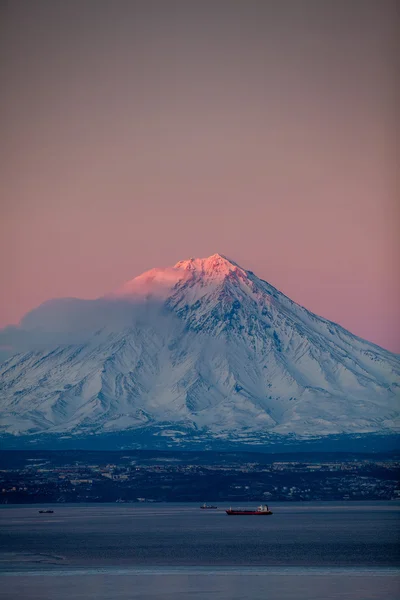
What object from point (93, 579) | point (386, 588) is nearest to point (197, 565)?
point (93, 579)

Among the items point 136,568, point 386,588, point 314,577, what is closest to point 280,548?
point 136,568

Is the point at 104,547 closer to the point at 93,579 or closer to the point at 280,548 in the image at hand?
the point at 280,548

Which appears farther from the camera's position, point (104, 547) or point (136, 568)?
point (104, 547)

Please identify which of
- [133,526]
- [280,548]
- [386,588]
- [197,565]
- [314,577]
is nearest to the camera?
[386,588]

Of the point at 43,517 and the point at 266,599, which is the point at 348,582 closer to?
the point at 266,599

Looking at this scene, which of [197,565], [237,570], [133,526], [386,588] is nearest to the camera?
[386,588]

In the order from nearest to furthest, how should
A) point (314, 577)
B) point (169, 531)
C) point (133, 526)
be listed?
1. point (314, 577)
2. point (169, 531)
3. point (133, 526)

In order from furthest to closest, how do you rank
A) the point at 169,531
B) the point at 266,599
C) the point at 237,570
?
the point at 169,531, the point at 237,570, the point at 266,599
